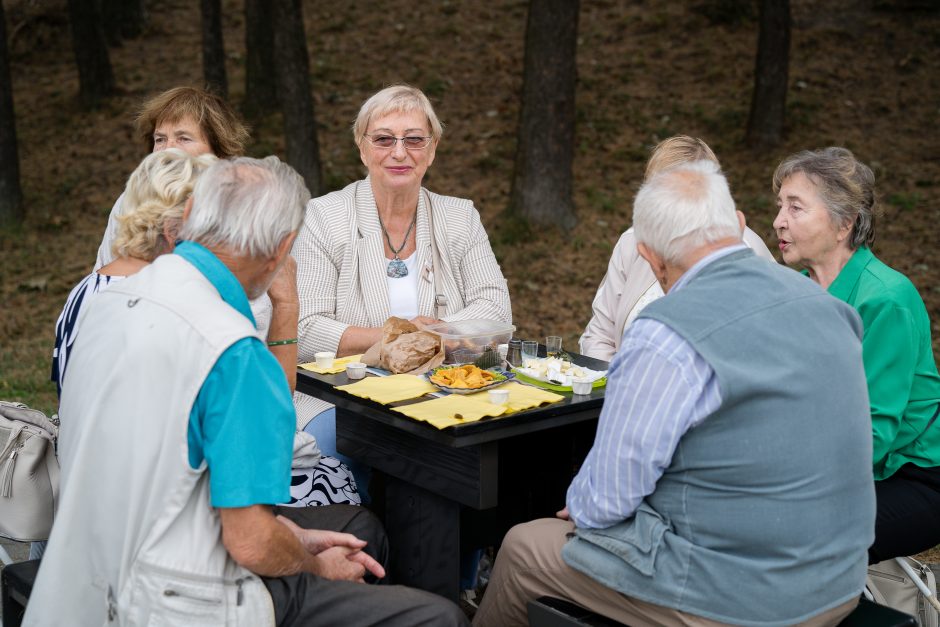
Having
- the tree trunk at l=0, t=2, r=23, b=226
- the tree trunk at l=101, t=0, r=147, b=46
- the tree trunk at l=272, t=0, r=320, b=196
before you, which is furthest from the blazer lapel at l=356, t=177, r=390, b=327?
the tree trunk at l=101, t=0, r=147, b=46

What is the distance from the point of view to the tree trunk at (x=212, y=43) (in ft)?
35.2

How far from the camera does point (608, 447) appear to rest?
2154mm

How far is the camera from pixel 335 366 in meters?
3.25

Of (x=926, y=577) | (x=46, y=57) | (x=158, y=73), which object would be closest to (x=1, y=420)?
(x=926, y=577)

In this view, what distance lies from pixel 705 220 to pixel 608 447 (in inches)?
21.7

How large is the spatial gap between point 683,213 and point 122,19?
14.1 metres

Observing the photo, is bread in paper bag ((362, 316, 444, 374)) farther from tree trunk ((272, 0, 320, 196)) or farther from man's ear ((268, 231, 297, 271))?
tree trunk ((272, 0, 320, 196))

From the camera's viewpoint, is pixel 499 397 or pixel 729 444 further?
pixel 499 397

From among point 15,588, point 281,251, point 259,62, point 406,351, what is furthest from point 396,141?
point 259,62

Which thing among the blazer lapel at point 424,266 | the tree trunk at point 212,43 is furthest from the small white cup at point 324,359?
the tree trunk at point 212,43

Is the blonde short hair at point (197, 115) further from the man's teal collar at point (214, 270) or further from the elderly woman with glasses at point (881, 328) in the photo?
the elderly woman with glasses at point (881, 328)

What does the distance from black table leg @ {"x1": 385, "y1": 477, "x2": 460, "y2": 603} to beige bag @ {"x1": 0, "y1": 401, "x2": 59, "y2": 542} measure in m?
0.98

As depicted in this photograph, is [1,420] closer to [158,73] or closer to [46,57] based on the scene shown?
[158,73]

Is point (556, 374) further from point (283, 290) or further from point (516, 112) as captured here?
point (516, 112)
